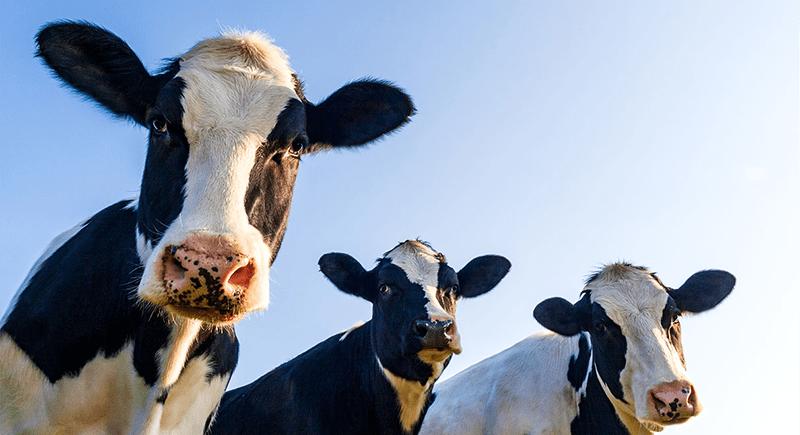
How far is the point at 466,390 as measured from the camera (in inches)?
351

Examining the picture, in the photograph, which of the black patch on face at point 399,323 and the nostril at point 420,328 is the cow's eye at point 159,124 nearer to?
the nostril at point 420,328

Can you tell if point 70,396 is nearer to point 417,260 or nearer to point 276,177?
point 276,177

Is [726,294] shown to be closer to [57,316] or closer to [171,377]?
[171,377]

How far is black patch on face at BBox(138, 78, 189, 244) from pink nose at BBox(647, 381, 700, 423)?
14.8 feet

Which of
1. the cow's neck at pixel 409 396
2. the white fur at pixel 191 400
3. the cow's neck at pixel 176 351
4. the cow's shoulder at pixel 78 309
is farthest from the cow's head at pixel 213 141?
the cow's neck at pixel 409 396

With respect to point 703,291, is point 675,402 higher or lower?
lower

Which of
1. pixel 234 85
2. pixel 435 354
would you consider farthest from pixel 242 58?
pixel 435 354

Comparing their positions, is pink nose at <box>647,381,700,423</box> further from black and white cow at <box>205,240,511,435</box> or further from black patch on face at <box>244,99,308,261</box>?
black patch on face at <box>244,99,308,261</box>

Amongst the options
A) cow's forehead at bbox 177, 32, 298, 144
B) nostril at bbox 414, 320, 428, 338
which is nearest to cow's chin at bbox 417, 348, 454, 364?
nostril at bbox 414, 320, 428, 338

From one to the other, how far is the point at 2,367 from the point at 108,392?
52cm

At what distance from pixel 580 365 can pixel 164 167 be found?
5.66 meters

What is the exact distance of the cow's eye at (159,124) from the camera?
138 inches

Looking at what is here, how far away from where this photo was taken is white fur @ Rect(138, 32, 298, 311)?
289 centimetres

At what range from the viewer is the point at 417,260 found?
300 inches
